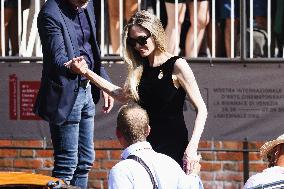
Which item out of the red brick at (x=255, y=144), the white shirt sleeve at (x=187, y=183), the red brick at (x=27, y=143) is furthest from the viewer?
the red brick at (x=27, y=143)

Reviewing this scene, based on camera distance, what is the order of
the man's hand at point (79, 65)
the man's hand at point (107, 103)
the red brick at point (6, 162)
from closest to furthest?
the man's hand at point (79, 65), the man's hand at point (107, 103), the red brick at point (6, 162)

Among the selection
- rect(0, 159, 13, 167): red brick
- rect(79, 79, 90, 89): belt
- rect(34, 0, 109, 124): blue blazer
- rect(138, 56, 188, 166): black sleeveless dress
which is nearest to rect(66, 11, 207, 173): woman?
rect(138, 56, 188, 166): black sleeveless dress

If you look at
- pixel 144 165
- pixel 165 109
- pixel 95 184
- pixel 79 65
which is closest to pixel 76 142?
pixel 79 65

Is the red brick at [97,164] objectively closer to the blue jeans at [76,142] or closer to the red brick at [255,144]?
the red brick at [255,144]

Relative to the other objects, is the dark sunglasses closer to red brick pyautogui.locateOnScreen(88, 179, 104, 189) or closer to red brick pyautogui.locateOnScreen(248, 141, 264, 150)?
red brick pyautogui.locateOnScreen(248, 141, 264, 150)

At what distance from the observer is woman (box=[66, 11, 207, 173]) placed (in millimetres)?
7773

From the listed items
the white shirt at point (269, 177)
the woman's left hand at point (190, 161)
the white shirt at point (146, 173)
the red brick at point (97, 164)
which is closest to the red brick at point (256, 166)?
the red brick at point (97, 164)

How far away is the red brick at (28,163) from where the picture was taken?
11.3 metres

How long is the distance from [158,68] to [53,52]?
0.86 metres

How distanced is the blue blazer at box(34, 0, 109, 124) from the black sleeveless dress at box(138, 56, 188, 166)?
0.68 meters

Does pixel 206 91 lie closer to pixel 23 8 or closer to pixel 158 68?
pixel 23 8

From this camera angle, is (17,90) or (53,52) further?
(17,90)

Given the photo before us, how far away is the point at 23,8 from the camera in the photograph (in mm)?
11391

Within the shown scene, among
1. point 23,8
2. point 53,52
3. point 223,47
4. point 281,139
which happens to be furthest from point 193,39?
point 281,139
